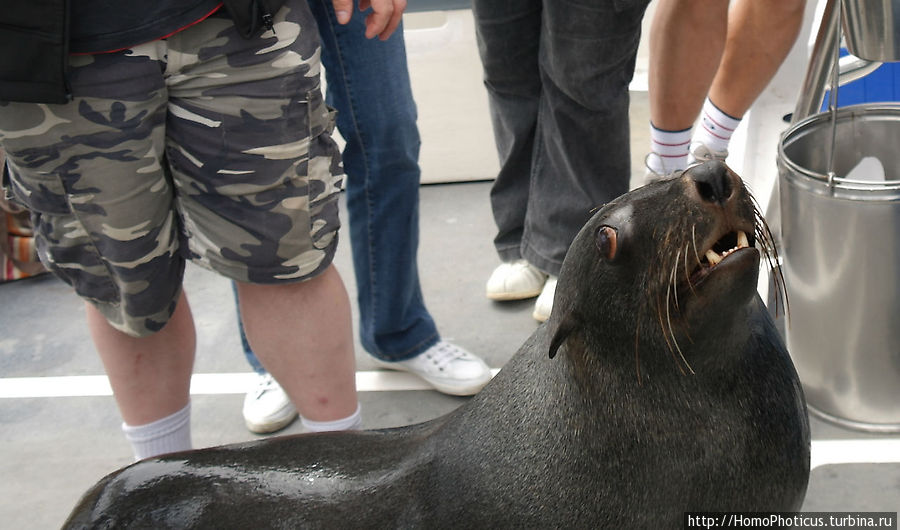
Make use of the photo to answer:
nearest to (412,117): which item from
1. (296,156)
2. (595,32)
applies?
(595,32)

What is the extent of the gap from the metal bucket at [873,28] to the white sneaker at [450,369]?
126 cm

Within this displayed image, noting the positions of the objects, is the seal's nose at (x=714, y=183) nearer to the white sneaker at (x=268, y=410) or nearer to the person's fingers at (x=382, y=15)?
the person's fingers at (x=382, y=15)

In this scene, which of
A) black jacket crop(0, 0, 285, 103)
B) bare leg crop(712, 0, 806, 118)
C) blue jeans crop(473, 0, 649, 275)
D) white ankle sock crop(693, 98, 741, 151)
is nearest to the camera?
black jacket crop(0, 0, 285, 103)

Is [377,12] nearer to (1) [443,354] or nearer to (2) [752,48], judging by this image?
(1) [443,354]

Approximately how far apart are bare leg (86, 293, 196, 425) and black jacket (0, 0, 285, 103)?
56 cm

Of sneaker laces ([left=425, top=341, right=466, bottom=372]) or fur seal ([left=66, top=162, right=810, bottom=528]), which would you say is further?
sneaker laces ([left=425, top=341, right=466, bottom=372])

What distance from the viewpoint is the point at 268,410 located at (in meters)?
2.61

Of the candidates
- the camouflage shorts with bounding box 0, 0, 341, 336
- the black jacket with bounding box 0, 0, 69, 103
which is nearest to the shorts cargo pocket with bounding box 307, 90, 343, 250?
the camouflage shorts with bounding box 0, 0, 341, 336

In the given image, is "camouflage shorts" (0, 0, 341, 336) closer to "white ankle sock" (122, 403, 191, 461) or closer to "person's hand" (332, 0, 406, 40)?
"person's hand" (332, 0, 406, 40)

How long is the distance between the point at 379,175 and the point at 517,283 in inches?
30.0

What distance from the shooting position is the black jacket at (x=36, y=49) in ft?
4.89

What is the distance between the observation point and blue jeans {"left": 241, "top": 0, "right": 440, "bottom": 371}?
2.26 m

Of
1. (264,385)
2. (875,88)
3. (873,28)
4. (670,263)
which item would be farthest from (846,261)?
(264,385)

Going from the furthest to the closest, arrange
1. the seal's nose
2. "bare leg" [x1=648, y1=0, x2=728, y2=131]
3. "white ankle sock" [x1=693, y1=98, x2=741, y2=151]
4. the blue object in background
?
"white ankle sock" [x1=693, y1=98, x2=741, y2=151] < the blue object in background < "bare leg" [x1=648, y1=0, x2=728, y2=131] < the seal's nose
